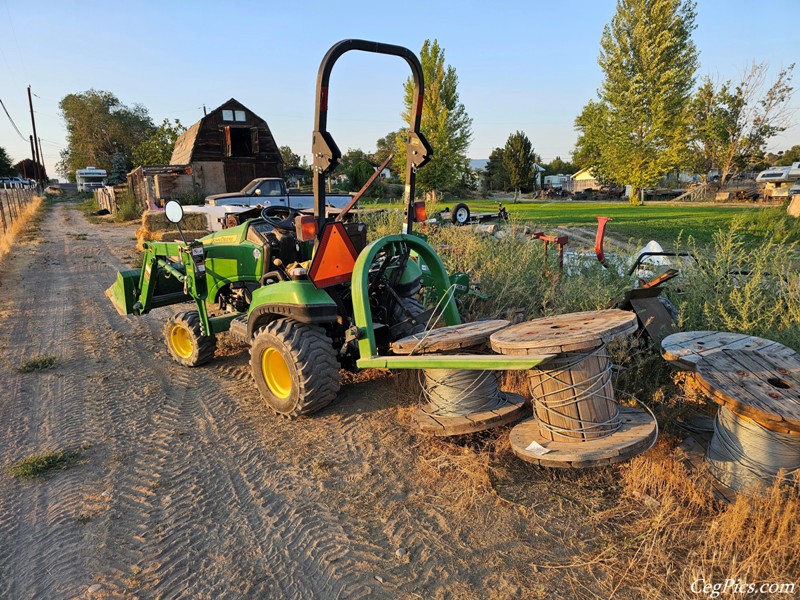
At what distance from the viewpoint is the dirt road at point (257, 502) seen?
2.44 m

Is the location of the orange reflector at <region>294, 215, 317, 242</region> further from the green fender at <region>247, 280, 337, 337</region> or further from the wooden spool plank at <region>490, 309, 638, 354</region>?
the wooden spool plank at <region>490, 309, 638, 354</region>

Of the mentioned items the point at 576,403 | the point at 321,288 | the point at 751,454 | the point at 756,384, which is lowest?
the point at 751,454

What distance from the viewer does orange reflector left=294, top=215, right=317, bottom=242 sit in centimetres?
360

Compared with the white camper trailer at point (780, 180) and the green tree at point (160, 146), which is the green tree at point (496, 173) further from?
the green tree at point (160, 146)

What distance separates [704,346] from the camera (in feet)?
10.5

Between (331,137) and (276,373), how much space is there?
1.99m

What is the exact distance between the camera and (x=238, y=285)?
512 centimetres

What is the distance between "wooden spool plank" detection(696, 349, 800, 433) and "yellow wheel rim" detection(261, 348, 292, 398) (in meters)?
2.98

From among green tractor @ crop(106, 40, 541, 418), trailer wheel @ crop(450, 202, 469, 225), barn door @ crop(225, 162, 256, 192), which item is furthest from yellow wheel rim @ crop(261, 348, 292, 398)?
barn door @ crop(225, 162, 256, 192)

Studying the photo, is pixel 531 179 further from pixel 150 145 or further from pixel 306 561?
pixel 306 561

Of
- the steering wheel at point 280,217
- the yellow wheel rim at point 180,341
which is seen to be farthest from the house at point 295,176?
the yellow wheel rim at point 180,341
